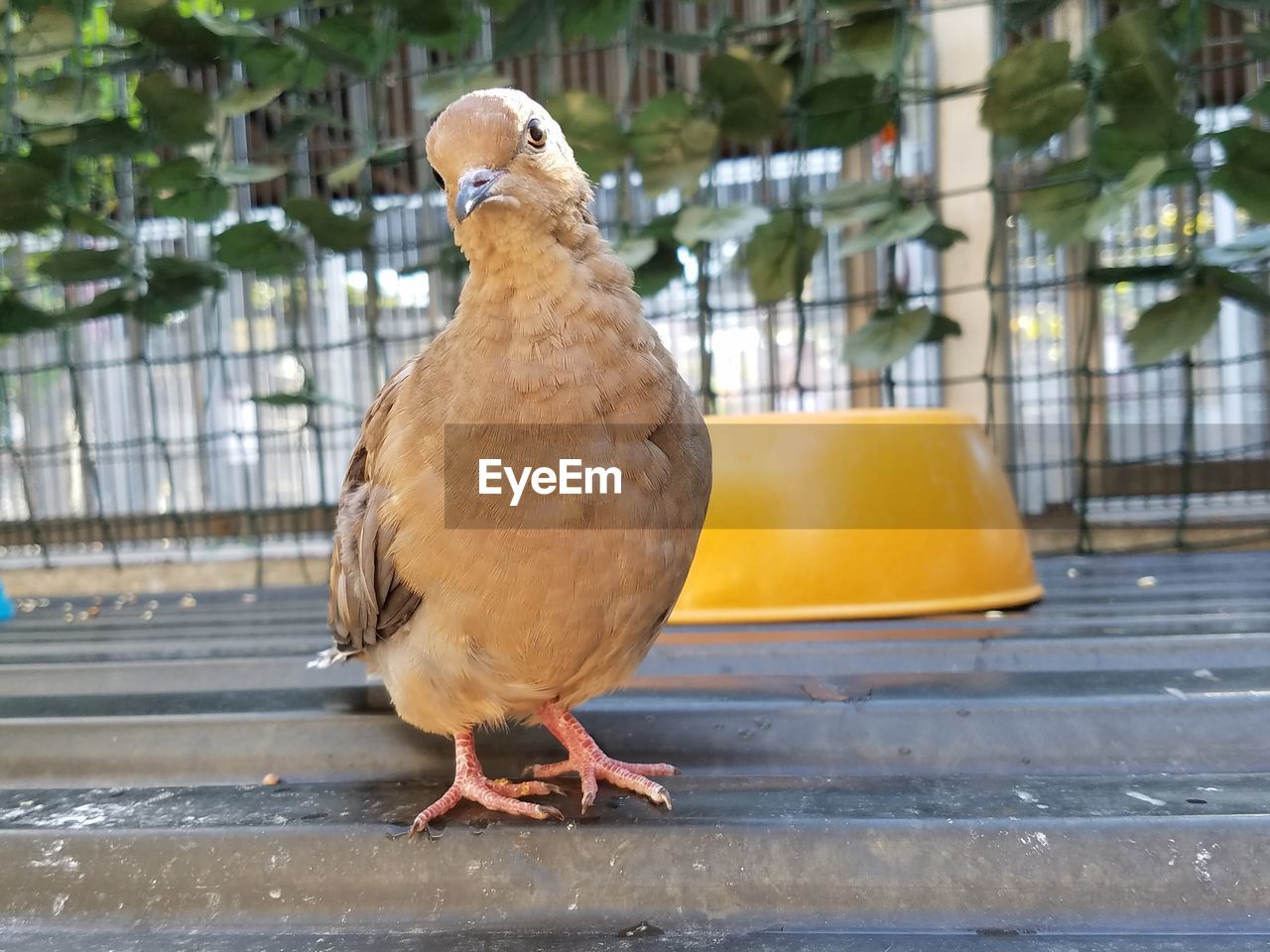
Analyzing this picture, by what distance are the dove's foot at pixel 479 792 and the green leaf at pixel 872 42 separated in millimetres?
2523

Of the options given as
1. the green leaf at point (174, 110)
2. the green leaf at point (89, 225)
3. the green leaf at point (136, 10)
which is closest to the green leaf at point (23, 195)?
the green leaf at point (89, 225)

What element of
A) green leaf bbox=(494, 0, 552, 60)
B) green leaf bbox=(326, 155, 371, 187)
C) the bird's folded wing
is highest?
green leaf bbox=(494, 0, 552, 60)

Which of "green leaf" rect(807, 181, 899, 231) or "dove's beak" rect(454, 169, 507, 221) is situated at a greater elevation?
"green leaf" rect(807, 181, 899, 231)

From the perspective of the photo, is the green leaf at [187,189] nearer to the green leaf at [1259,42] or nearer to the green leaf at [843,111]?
the green leaf at [843,111]

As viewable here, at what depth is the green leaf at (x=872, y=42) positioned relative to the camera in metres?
2.96

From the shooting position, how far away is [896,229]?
9.55 ft

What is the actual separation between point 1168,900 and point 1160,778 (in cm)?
29

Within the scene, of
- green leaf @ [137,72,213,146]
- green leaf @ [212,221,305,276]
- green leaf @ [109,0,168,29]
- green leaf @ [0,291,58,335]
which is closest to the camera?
green leaf @ [109,0,168,29]

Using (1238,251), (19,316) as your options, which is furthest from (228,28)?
(1238,251)

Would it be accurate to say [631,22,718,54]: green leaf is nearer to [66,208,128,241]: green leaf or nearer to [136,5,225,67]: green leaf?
[136,5,225,67]: green leaf

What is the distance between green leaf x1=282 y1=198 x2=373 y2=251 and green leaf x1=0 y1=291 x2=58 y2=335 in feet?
3.95

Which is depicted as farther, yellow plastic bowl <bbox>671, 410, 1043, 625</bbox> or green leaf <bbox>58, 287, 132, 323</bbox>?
green leaf <bbox>58, 287, 132, 323</bbox>

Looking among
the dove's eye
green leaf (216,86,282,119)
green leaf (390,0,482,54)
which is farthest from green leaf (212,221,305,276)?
the dove's eye

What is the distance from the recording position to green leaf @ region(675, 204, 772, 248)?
296cm
